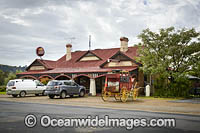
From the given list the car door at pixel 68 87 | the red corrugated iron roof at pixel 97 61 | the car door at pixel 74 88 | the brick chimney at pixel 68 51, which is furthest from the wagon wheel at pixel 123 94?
the brick chimney at pixel 68 51

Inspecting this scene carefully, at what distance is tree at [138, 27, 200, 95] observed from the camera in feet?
86.1

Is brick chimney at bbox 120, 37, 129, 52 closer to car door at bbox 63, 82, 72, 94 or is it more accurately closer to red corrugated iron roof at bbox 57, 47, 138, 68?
red corrugated iron roof at bbox 57, 47, 138, 68

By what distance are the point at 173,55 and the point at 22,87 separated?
16.8 m

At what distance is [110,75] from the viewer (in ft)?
70.0

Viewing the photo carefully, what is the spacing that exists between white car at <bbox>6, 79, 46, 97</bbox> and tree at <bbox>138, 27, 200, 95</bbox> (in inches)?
498

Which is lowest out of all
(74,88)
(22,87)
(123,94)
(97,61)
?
(123,94)

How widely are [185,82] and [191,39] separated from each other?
4.66 m

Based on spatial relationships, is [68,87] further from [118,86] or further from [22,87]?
[118,86]

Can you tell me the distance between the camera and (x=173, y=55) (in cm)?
2680

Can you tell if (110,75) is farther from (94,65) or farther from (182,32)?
(94,65)

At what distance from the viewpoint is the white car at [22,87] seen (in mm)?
26938

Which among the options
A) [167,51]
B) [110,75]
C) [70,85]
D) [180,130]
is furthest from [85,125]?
[167,51]

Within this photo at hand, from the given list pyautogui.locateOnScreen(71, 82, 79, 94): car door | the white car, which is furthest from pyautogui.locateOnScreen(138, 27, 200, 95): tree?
the white car

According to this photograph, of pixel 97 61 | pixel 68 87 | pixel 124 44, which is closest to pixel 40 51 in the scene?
pixel 97 61
